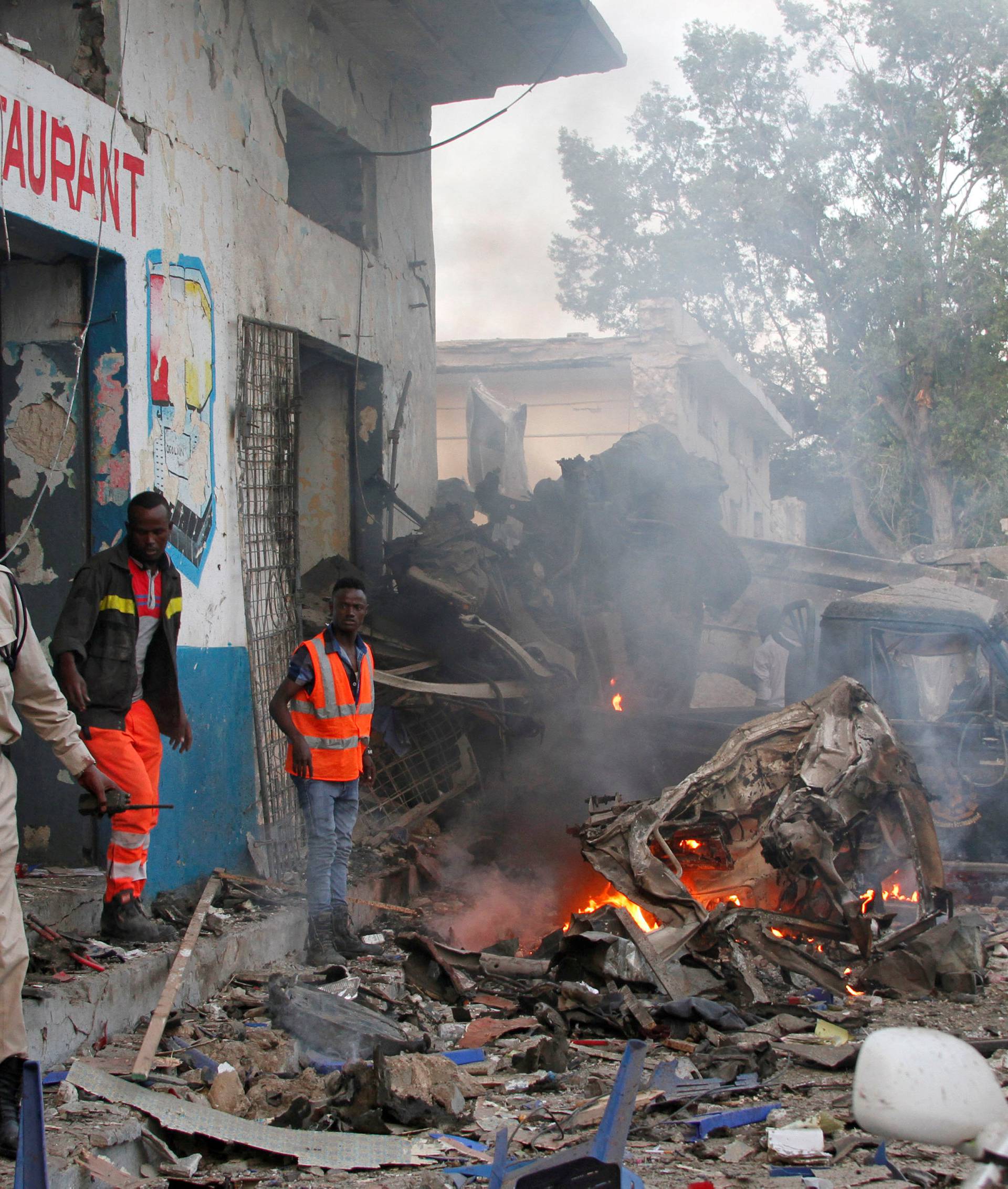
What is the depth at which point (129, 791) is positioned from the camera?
5160 millimetres

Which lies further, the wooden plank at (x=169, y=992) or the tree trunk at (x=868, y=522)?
the tree trunk at (x=868, y=522)

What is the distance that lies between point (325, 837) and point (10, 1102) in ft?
8.69

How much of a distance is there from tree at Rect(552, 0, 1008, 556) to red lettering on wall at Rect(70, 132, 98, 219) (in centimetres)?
1887

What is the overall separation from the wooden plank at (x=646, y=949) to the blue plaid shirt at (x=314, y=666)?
177 cm

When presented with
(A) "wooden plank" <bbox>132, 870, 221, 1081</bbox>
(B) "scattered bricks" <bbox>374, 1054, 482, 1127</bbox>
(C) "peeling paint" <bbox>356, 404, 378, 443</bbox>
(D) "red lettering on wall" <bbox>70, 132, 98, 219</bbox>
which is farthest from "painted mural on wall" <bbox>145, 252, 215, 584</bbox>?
(B) "scattered bricks" <bbox>374, 1054, 482, 1127</bbox>

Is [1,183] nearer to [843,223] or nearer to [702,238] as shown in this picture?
[843,223]

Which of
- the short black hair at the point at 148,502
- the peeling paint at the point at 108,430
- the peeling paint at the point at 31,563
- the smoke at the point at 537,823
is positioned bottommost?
the smoke at the point at 537,823

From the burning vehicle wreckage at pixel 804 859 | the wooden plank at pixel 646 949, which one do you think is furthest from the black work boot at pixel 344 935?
the wooden plank at pixel 646 949

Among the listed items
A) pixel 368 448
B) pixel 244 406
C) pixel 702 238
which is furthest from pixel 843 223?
pixel 244 406

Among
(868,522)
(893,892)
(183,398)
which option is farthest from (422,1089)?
(868,522)

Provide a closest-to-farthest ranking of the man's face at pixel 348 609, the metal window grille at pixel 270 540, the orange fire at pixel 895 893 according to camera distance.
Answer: the man's face at pixel 348 609 → the orange fire at pixel 895 893 → the metal window grille at pixel 270 540

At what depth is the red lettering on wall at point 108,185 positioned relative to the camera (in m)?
5.99

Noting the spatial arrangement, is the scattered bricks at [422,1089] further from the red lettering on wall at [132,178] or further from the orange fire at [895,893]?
the red lettering on wall at [132,178]

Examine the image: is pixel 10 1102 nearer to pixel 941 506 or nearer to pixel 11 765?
pixel 11 765
